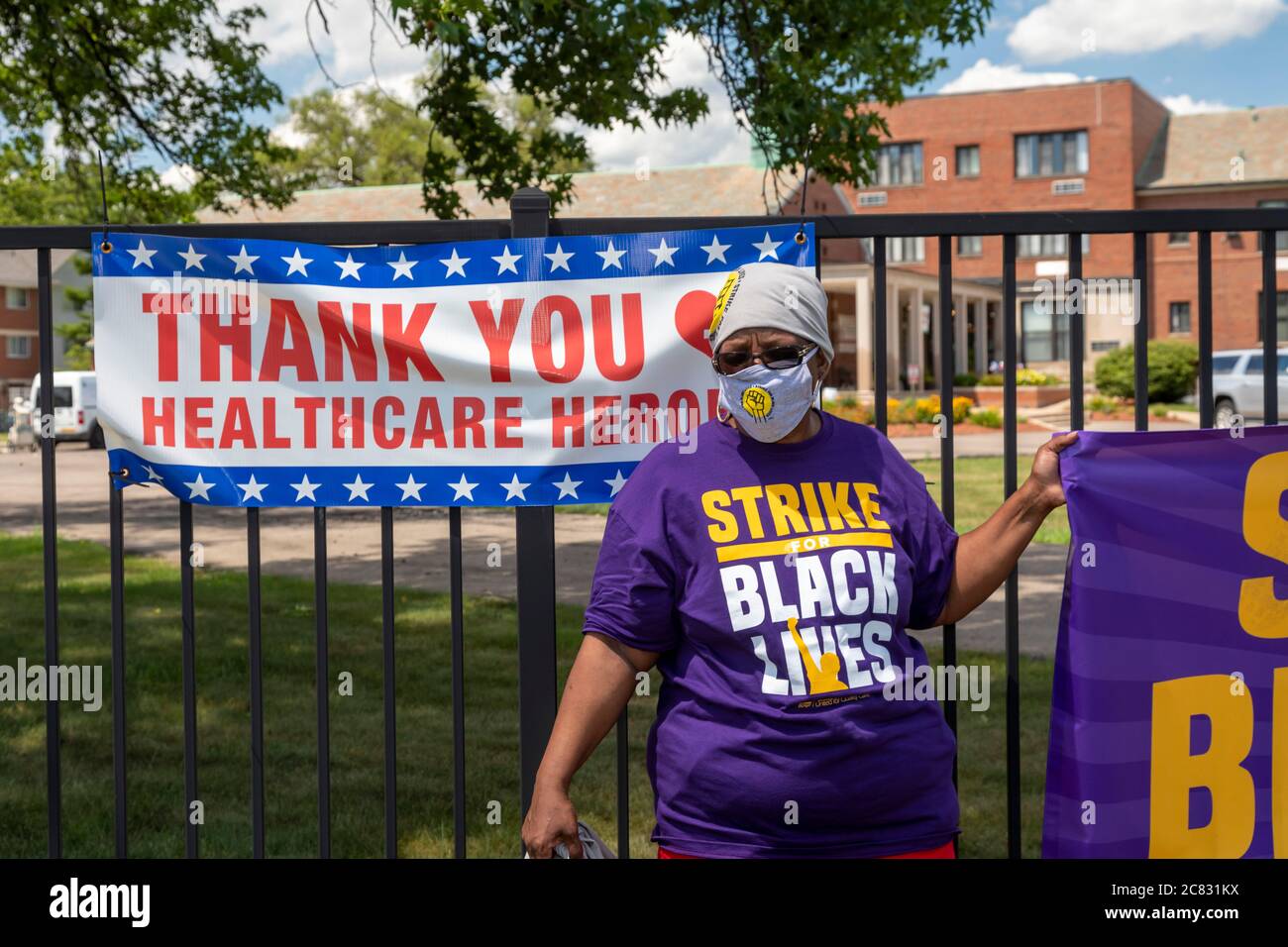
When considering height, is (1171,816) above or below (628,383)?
below

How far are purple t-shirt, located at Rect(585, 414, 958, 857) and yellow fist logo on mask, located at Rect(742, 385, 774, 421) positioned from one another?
0.10 meters

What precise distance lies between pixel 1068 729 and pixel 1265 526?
72 cm

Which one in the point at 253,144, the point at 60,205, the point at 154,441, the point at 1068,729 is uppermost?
the point at 60,205

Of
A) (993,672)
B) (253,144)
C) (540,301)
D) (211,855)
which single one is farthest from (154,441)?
(253,144)

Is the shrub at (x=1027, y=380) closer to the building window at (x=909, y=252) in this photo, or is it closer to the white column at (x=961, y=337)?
the white column at (x=961, y=337)

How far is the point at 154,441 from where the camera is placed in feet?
11.5

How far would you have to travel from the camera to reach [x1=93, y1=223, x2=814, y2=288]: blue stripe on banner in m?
3.43

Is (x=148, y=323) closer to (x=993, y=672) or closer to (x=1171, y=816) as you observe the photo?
(x=1171, y=816)

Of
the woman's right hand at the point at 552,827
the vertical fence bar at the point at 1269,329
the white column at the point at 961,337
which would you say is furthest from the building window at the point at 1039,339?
the woman's right hand at the point at 552,827

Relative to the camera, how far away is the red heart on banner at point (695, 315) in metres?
3.45

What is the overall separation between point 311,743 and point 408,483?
3.18 metres

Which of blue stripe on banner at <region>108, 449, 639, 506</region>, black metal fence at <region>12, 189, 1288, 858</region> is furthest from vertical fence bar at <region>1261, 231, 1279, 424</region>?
blue stripe on banner at <region>108, 449, 639, 506</region>

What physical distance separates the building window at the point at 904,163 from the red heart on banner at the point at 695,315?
50.9 metres

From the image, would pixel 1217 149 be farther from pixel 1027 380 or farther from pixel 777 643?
pixel 777 643
